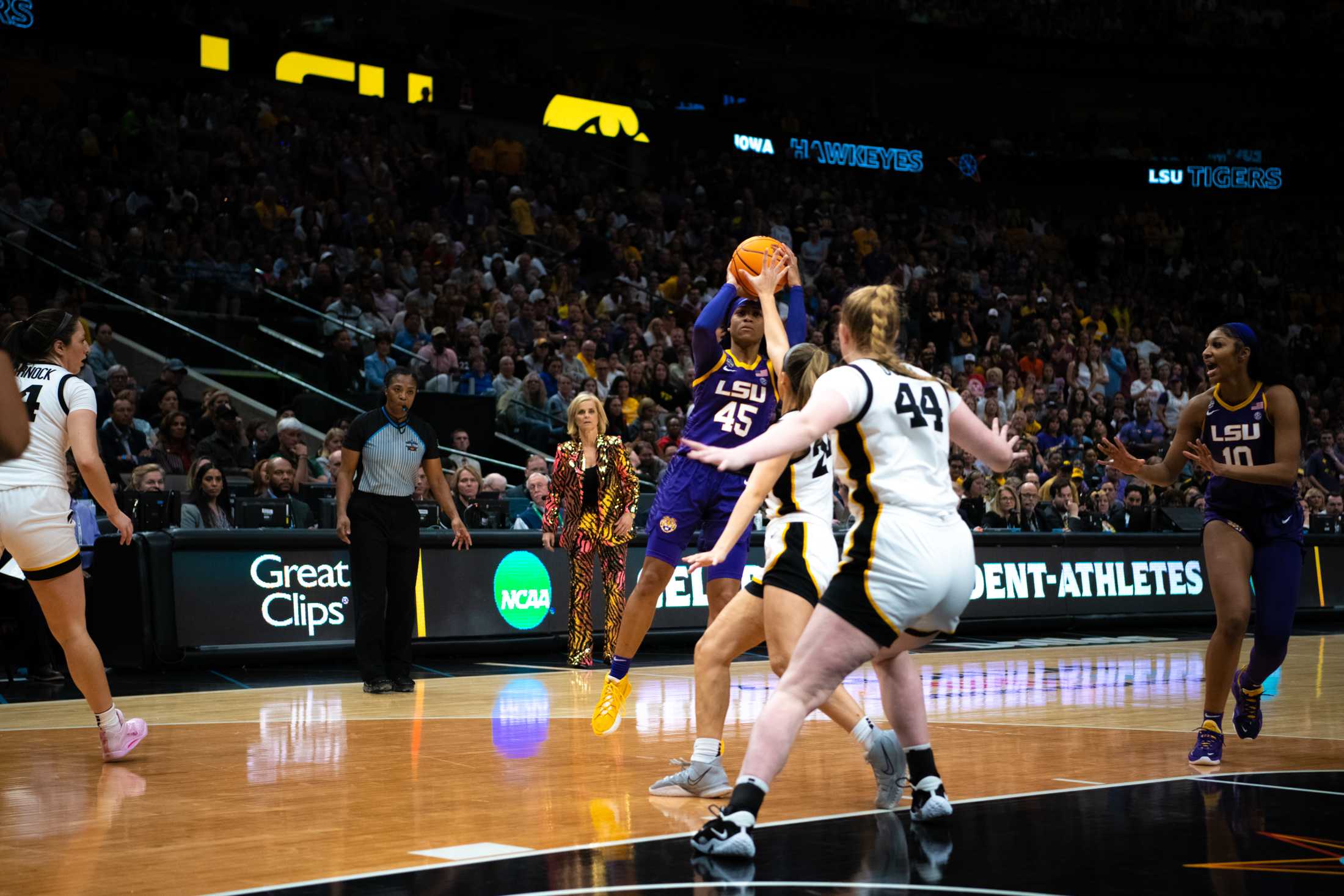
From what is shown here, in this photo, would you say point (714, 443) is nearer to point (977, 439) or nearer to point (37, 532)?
point (977, 439)

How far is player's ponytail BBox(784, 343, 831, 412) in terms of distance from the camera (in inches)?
228

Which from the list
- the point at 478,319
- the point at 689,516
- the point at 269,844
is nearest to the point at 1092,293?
the point at 478,319

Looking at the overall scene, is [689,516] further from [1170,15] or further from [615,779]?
[1170,15]

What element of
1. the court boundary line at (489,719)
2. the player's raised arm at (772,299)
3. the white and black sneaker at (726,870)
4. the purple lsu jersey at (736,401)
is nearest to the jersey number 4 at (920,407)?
the player's raised arm at (772,299)

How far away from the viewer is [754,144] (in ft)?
93.2

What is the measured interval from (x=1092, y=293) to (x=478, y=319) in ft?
45.7

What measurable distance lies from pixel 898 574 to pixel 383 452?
5959 mm

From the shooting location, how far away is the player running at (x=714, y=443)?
6.72m

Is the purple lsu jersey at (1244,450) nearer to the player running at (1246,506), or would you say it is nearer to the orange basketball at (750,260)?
the player running at (1246,506)

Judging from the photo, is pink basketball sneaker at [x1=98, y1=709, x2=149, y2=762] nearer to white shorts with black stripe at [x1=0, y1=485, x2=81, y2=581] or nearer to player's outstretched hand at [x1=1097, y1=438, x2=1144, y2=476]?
white shorts with black stripe at [x1=0, y1=485, x2=81, y2=581]

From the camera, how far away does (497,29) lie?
28.2 meters

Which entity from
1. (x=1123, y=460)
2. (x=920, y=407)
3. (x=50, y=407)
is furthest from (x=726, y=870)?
(x=50, y=407)

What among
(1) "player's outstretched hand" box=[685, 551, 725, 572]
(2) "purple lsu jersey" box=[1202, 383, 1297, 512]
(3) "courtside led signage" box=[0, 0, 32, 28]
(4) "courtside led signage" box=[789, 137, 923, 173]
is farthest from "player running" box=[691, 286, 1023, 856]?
(4) "courtside led signage" box=[789, 137, 923, 173]

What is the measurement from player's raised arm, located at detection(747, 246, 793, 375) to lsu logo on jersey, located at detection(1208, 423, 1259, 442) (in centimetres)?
250
